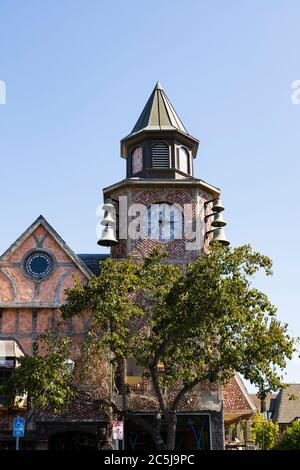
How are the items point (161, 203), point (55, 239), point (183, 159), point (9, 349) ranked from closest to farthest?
point (9, 349), point (55, 239), point (161, 203), point (183, 159)

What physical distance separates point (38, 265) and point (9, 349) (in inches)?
163

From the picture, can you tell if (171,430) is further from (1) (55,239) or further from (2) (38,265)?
(1) (55,239)

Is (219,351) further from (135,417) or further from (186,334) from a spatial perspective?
(135,417)

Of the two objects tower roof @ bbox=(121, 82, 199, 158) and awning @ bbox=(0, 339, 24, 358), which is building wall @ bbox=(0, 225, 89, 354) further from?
tower roof @ bbox=(121, 82, 199, 158)

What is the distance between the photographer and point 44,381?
2080 centimetres

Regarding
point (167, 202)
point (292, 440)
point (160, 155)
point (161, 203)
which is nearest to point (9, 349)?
point (161, 203)

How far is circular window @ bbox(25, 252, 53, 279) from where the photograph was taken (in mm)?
28141

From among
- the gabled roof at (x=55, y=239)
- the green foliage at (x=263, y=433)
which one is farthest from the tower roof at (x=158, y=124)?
the green foliage at (x=263, y=433)

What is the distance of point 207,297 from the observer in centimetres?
2039

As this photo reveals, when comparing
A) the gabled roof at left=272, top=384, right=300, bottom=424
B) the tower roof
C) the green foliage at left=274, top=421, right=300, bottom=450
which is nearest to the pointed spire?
the tower roof

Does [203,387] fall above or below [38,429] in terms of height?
above

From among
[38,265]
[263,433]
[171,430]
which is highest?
[38,265]

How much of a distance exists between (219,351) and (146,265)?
4179mm

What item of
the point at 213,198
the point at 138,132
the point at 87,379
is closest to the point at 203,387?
the point at 87,379
